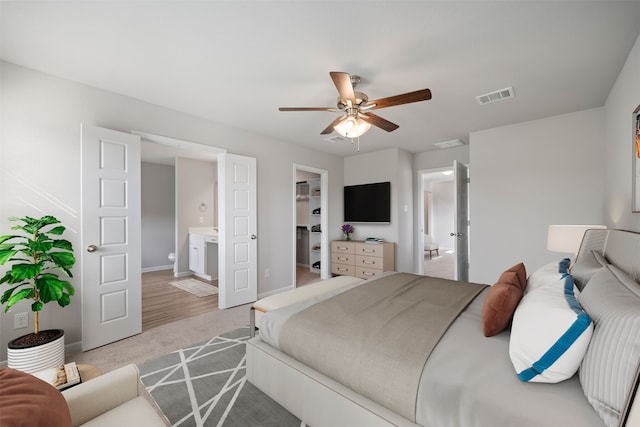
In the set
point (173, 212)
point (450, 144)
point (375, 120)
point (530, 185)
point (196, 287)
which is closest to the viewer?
point (375, 120)

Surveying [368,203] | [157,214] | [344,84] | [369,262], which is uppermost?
[344,84]

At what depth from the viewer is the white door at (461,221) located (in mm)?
3875

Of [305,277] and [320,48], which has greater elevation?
[320,48]

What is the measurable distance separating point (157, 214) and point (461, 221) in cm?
652

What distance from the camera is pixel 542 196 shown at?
11.8 ft

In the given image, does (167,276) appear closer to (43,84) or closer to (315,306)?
(43,84)

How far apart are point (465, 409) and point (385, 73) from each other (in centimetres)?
246

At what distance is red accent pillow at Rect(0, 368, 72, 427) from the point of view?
719mm

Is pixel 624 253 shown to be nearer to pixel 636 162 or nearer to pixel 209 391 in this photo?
pixel 636 162

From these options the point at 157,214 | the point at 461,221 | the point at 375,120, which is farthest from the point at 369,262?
the point at 157,214

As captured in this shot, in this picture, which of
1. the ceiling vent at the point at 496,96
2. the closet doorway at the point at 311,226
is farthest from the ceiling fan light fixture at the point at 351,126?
the closet doorway at the point at 311,226

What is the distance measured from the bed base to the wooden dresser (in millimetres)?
3126

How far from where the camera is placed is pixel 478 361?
3.91 ft

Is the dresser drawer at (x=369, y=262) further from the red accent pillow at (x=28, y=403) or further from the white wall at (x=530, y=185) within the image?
the red accent pillow at (x=28, y=403)
